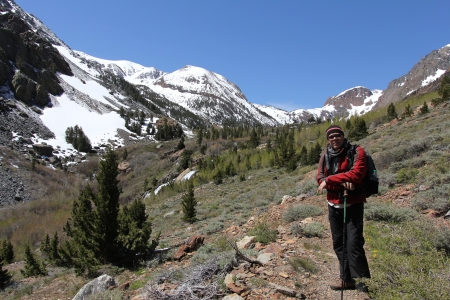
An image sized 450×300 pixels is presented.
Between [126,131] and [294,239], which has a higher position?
[126,131]

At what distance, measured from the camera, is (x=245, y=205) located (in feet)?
51.2

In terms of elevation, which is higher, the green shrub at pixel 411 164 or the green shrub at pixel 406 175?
the green shrub at pixel 411 164

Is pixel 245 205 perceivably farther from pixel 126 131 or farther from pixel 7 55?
pixel 7 55

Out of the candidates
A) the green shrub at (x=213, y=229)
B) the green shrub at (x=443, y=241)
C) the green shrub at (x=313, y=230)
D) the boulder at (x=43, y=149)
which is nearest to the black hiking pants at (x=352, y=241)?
the green shrub at (x=443, y=241)

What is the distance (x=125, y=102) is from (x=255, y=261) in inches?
5684

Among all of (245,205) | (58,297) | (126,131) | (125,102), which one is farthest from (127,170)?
(125,102)

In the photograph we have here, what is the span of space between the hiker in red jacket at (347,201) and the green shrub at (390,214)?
3.05 metres

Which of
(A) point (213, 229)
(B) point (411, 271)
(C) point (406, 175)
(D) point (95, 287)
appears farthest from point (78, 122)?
(B) point (411, 271)

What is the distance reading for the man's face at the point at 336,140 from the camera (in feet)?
12.5

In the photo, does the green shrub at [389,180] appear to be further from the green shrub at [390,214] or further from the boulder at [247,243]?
the boulder at [247,243]

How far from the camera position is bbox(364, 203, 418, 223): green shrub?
5.99 m

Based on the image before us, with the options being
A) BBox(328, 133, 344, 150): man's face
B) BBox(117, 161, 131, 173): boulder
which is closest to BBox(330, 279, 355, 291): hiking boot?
BBox(328, 133, 344, 150): man's face

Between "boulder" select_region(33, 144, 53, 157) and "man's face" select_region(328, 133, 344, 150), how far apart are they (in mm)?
81374

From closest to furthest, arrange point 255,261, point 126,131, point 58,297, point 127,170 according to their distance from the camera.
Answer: point 255,261
point 58,297
point 127,170
point 126,131
